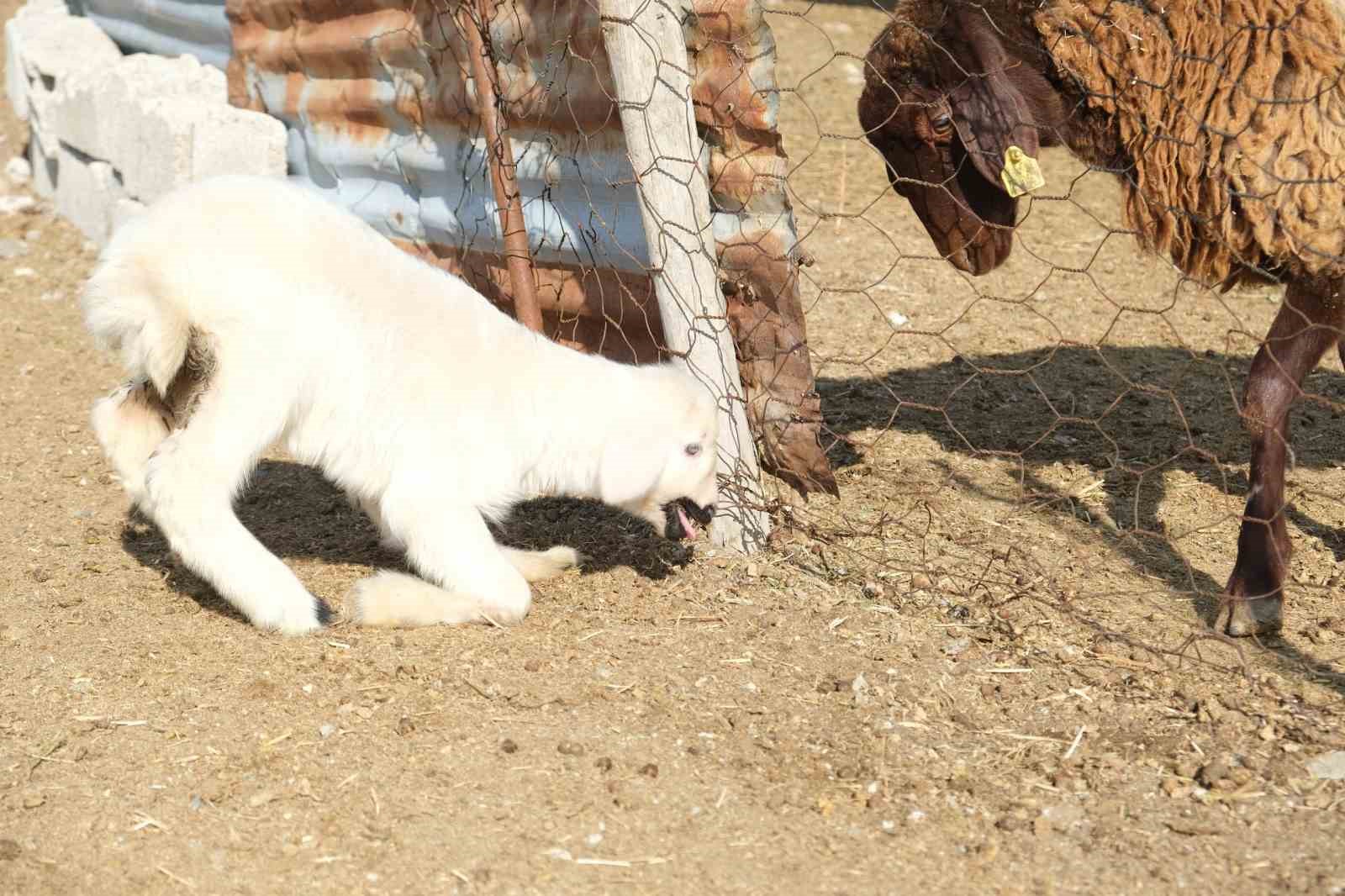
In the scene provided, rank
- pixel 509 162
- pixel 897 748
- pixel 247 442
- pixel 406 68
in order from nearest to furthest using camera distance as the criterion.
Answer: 1. pixel 897 748
2. pixel 247 442
3. pixel 509 162
4. pixel 406 68

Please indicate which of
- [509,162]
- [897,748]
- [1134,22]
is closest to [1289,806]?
[897,748]

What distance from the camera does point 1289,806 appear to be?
8.59 feet

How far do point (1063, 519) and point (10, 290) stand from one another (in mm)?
5252

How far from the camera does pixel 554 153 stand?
4418 mm

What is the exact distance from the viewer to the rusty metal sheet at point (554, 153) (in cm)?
373

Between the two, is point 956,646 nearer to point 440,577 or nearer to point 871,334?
point 440,577

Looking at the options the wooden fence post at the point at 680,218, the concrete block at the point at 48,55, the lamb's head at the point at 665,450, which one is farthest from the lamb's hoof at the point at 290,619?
the concrete block at the point at 48,55

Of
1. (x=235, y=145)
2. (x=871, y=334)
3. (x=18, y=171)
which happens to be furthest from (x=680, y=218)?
(x=18, y=171)

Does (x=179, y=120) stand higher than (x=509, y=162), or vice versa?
(x=509, y=162)

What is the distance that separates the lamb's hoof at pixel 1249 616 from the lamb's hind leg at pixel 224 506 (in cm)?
221

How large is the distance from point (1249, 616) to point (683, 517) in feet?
4.66

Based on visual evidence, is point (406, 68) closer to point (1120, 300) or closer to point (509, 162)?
point (509, 162)

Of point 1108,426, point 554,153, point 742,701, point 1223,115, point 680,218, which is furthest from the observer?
point 1108,426

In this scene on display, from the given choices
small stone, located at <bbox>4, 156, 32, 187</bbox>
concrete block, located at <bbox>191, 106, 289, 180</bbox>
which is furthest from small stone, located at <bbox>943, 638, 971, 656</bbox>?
small stone, located at <bbox>4, 156, 32, 187</bbox>
